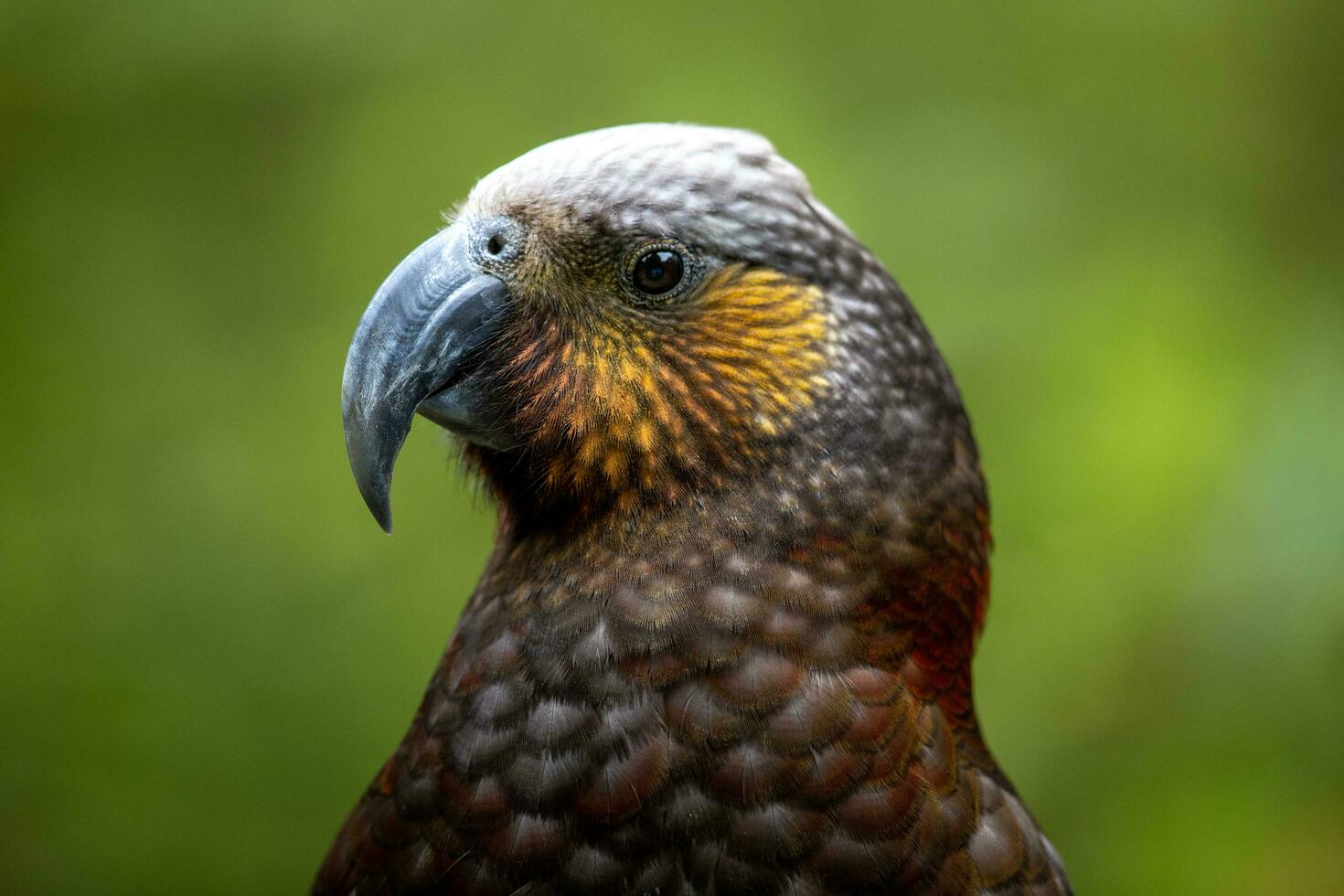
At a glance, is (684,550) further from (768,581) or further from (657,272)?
(657,272)

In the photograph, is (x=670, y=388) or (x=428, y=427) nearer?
(x=670, y=388)

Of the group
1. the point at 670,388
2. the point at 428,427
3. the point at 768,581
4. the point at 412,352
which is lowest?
the point at 768,581

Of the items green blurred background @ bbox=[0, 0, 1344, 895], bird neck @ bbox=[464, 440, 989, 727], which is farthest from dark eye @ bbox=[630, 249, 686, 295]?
green blurred background @ bbox=[0, 0, 1344, 895]

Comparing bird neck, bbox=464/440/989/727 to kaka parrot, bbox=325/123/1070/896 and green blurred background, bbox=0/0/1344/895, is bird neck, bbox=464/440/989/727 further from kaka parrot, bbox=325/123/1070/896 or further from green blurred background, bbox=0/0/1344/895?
green blurred background, bbox=0/0/1344/895

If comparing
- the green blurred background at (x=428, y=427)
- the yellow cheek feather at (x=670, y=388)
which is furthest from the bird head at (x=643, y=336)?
the green blurred background at (x=428, y=427)

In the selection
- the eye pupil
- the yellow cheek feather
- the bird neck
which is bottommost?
the bird neck

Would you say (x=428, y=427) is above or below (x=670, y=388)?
below

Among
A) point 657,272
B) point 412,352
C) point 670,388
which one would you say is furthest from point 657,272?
point 412,352

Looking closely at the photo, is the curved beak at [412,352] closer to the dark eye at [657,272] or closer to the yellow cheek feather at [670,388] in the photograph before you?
the yellow cheek feather at [670,388]
